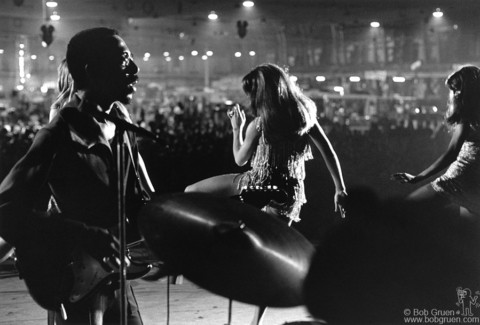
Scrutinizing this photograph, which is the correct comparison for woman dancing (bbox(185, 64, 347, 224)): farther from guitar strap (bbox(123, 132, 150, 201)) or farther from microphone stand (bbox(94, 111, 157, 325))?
microphone stand (bbox(94, 111, 157, 325))

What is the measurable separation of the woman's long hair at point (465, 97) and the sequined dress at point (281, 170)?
1301 millimetres

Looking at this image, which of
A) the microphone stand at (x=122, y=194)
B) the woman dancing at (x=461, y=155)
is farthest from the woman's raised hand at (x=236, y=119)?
the microphone stand at (x=122, y=194)

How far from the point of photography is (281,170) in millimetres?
4645

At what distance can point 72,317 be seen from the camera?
263 centimetres

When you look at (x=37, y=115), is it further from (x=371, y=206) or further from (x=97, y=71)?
(x=97, y=71)

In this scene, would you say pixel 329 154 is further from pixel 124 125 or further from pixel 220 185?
pixel 124 125

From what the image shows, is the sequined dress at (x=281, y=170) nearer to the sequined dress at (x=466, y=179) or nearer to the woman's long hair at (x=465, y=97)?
the sequined dress at (x=466, y=179)

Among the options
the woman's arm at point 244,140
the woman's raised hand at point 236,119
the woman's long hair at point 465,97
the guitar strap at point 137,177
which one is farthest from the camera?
the woman's long hair at point 465,97

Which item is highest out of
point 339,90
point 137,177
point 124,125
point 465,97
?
point 339,90

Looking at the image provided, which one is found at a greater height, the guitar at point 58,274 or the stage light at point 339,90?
the stage light at point 339,90

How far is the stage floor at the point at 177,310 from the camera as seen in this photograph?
204 inches

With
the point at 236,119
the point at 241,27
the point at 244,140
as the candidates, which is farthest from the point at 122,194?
the point at 241,27

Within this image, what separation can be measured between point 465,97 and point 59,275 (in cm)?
372

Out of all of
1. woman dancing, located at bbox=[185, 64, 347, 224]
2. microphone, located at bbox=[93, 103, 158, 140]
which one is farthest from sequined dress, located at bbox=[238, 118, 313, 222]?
microphone, located at bbox=[93, 103, 158, 140]
